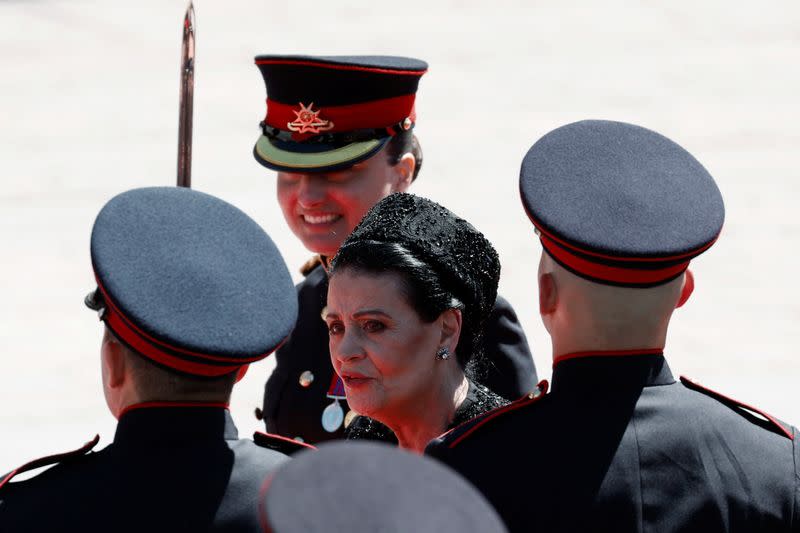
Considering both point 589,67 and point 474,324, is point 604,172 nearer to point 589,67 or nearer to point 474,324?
point 474,324

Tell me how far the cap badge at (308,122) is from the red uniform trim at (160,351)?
1.73 meters

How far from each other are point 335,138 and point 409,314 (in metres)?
1.16

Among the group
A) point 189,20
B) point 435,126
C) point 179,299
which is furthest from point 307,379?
point 435,126

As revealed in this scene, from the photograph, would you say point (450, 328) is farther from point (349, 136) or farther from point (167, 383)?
point (349, 136)

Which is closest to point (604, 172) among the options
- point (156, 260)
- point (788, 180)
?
point (156, 260)

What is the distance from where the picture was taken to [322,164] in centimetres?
419

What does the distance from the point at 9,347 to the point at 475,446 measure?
17.1ft

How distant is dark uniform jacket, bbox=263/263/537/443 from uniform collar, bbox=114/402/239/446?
52.2 inches

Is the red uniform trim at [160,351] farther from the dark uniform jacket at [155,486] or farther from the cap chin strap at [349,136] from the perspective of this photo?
the cap chin strap at [349,136]

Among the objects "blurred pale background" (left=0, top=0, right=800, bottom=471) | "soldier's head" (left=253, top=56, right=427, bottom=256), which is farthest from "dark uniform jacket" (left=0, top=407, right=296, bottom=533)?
"blurred pale background" (left=0, top=0, right=800, bottom=471)

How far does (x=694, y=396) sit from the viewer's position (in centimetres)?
286

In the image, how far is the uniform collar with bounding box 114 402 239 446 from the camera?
2.59 meters

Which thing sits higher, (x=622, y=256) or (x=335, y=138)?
(x=622, y=256)

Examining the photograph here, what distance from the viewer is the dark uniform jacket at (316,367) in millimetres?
3934
